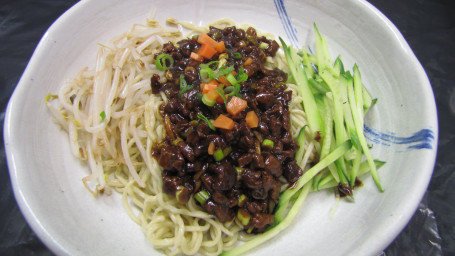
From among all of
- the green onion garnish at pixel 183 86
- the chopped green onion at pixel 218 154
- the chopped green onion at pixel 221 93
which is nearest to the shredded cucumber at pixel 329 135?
the chopped green onion at pixel 218 154

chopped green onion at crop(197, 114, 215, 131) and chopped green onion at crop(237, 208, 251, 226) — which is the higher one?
chopped green onion at crop(197, 114, 215, 131)

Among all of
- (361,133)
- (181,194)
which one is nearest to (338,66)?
(361,133)

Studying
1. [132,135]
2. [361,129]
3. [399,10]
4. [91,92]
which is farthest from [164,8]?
[399,10]

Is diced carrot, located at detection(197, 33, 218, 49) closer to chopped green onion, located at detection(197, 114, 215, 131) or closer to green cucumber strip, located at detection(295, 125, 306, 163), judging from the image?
chopped green onion, located at detection(197, 114, 215, 131)

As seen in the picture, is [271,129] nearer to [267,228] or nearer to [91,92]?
[267,228]

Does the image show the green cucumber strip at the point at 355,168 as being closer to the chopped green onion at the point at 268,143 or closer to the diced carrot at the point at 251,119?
the chopped green onion at the point at 268,143

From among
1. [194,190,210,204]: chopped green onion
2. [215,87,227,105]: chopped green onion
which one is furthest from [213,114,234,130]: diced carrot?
[194,190,210,204]: chopped green onion
